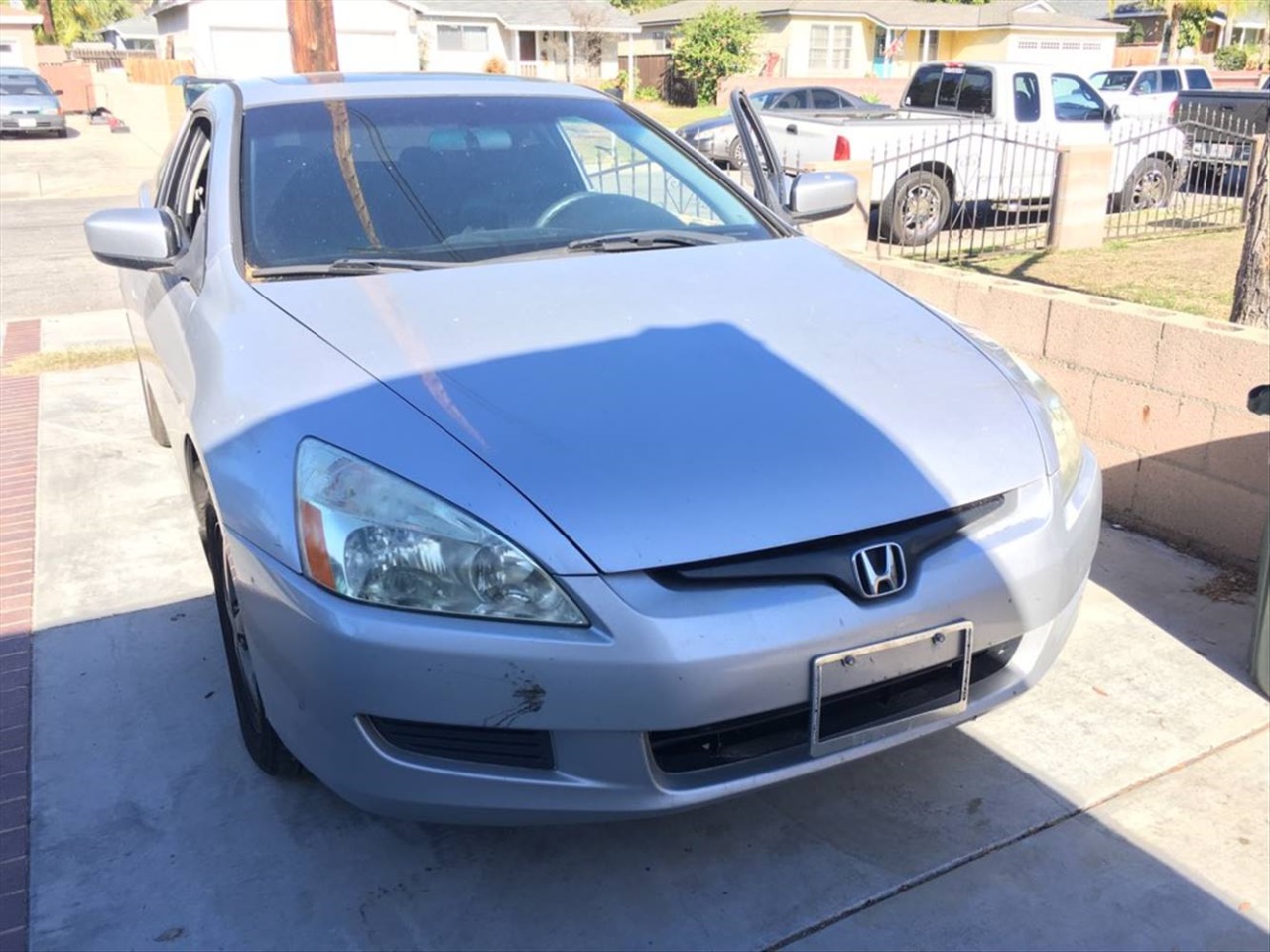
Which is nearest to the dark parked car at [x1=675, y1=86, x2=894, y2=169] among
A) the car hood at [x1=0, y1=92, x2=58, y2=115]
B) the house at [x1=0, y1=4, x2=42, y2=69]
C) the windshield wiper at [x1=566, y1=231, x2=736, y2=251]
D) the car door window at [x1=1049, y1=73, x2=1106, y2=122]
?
the car door window at [x1=1049, y1=73, x2=1106, y2=122]

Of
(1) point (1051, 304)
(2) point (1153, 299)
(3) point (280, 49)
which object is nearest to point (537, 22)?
(3) point (280, 49)

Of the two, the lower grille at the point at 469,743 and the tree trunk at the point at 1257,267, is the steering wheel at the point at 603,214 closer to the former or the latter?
the lower grille at the point at 469,743

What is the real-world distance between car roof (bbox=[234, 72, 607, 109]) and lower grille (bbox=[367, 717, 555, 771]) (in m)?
2.37

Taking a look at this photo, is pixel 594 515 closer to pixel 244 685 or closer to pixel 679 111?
pixel 244 685

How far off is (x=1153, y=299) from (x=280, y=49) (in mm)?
39854

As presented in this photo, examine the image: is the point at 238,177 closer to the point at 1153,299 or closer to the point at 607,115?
the point at 607,115

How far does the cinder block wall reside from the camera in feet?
13.4

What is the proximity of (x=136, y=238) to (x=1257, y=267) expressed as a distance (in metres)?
4.59

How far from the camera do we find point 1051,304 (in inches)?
187

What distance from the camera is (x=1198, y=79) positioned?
20.2 meters

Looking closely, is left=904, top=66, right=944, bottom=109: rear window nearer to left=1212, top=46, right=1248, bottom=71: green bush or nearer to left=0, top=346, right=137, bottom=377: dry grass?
left=0, top=346, right=137, bottom=377: dry grass

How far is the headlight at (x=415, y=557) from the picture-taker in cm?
213

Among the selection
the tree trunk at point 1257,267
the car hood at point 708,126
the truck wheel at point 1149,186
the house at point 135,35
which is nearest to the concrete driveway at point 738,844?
the tree trunk at point 1257,267

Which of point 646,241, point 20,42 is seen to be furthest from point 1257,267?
point 20,42
